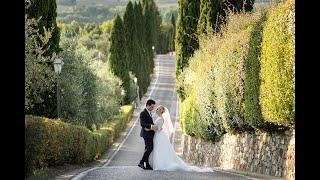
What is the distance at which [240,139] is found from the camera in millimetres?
17656

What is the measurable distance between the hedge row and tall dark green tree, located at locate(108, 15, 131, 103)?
98.0 feet

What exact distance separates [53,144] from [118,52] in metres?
39.3

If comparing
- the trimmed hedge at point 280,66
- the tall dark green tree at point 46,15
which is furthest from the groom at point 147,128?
the tall dark green tree at point 46,15

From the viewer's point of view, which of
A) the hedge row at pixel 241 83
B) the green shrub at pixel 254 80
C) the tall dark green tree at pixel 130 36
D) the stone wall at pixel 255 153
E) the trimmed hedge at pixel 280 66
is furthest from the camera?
the tall dark green tree at pixel 130 36

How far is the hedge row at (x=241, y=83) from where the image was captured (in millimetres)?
12289

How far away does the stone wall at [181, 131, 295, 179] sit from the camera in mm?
13348

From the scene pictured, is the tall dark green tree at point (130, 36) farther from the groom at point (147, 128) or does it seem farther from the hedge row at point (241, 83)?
the groom at point (147, 128)

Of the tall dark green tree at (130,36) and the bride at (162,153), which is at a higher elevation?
the tall dark green tree at (130,36)

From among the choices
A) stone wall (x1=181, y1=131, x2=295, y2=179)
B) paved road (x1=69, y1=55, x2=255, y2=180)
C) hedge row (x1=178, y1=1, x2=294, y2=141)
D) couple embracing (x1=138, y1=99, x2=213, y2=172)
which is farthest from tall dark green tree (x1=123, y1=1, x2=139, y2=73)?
couple embracing (x1=138, y1=99, x2=213, y2=172)

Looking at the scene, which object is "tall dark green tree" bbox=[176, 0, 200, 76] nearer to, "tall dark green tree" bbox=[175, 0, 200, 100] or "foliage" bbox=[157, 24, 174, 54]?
"tall dark green tree" bbox=[175, 0, 200, 100]

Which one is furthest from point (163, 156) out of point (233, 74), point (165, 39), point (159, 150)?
point (165, 39)

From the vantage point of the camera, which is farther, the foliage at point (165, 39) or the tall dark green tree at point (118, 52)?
the foliage at point (165, 39)

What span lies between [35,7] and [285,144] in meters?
10.2
